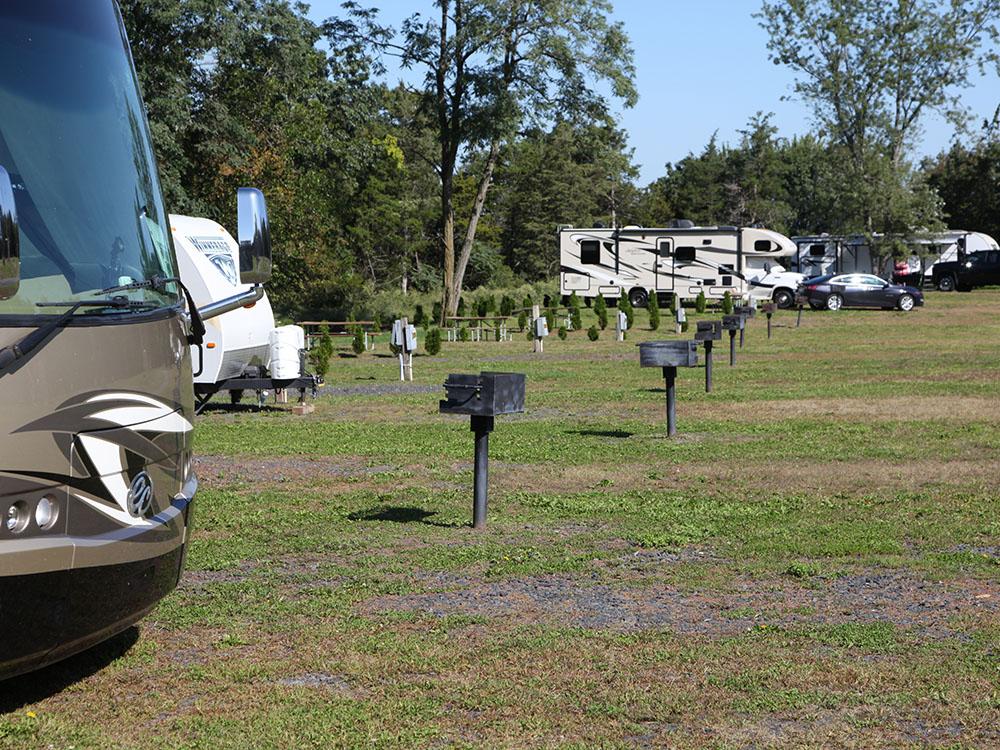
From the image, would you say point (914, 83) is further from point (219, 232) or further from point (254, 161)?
point (219, 232)

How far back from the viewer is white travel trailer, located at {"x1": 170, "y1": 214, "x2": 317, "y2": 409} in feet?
50.0

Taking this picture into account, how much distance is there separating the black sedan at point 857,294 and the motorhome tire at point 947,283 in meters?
11.2

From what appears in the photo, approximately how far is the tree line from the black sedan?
7726 mm

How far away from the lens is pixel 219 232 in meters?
16.4

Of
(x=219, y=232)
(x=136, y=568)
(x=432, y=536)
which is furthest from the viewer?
(x=219, y=232)

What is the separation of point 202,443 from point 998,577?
28.3 ft

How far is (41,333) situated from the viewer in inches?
165

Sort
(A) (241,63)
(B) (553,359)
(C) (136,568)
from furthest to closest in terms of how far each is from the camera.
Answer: (A) (241,63), (B) (553,359), (C) (136,568)

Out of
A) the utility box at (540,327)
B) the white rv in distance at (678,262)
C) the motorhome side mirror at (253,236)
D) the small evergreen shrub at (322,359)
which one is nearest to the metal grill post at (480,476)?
the motorhome side mirror at (253,236)

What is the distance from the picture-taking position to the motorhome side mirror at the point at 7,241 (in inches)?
148

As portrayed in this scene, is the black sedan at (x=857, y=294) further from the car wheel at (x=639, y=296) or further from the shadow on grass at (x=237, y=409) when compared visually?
the shadow on grass at (x=237, y=409)

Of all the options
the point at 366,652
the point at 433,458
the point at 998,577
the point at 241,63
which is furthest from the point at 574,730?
the point at 241,63

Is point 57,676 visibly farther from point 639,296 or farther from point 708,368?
point 639,296

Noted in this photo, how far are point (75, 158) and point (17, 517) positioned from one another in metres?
1.35
